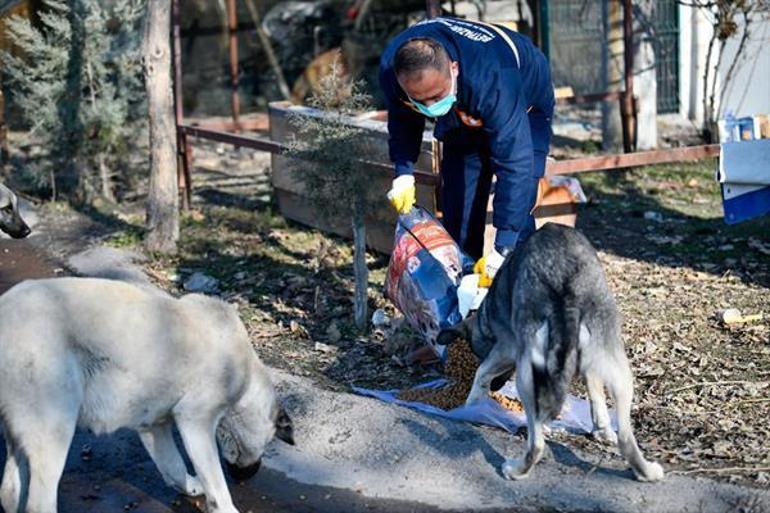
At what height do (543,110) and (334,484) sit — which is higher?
(543,110)

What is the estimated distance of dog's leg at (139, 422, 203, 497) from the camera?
5.33 m

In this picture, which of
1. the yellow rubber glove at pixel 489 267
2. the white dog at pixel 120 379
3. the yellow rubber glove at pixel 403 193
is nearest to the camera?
the white dog at pixel 120 379

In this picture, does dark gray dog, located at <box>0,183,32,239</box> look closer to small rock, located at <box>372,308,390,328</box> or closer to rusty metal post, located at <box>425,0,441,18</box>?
small rock, located at <box>372,308,390,328</box>

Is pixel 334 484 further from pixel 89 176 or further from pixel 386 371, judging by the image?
pixel 89 176

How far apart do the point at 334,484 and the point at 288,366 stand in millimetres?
1561

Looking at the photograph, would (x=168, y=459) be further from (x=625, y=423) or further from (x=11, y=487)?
(x=625, y=423)

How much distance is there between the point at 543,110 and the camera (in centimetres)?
685

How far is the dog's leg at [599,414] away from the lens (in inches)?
217

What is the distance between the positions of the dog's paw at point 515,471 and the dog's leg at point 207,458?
117cm

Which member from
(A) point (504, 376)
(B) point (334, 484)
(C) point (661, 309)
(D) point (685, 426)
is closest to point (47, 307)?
(B) point (334, 484)

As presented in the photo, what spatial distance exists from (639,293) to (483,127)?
236 centimetres

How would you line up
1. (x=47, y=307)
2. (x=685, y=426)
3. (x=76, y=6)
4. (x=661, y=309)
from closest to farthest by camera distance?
1. (x=47, y=307)
2. (x=685, y=426)
3. (x=661, y=309)
4. (x=76, y=6)

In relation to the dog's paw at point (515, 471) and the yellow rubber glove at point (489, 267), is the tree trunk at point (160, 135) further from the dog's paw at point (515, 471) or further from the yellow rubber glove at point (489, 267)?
the dog's paw at point (515, 471)

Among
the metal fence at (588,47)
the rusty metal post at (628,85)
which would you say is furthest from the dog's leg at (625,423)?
the metal fence at (588,47)
